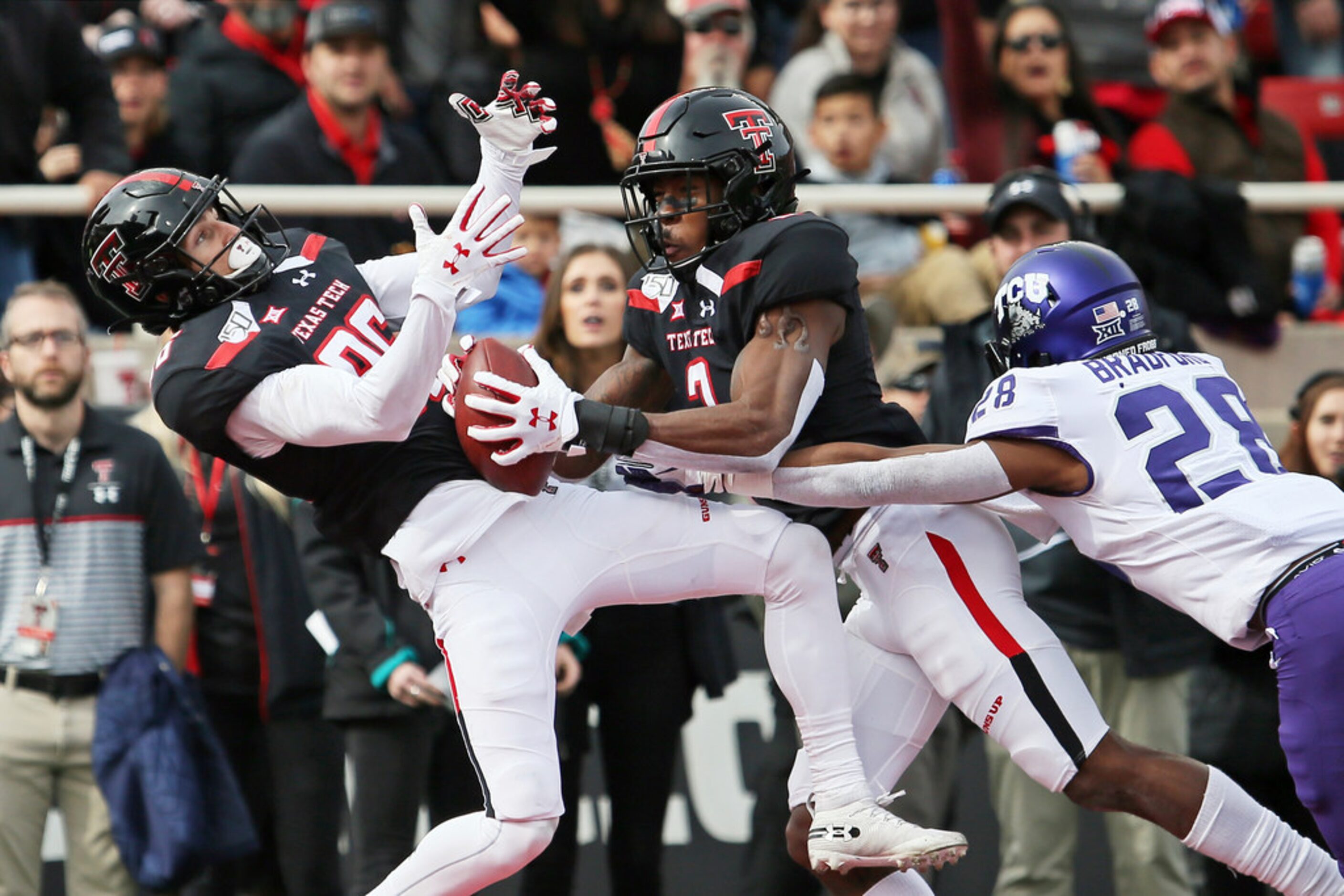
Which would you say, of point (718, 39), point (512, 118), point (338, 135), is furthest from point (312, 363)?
point (718, 39)

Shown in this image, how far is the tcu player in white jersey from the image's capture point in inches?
160

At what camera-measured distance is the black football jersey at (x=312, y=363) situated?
4.11 meters

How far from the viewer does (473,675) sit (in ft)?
13.6

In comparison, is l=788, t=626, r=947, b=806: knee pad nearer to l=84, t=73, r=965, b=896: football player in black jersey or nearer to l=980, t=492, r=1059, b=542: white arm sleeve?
l=84, t=73, r=965, b=896: football player in black jersey

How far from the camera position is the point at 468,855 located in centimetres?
412

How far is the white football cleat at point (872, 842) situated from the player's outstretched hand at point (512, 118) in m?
1.68

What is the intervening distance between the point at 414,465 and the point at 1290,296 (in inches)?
186

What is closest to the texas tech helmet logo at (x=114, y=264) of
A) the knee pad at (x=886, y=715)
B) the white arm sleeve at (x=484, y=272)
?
the white arm sleeve at (x=484, y=272)

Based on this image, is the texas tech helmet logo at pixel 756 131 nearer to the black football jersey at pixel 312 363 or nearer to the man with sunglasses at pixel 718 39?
the black football jersey at pixel 312 363

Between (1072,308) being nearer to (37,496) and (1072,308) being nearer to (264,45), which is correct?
(37,496)

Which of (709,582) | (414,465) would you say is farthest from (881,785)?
(414,465)

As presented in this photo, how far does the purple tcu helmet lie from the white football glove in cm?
132

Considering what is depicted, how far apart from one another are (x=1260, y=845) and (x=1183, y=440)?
3.19 ft

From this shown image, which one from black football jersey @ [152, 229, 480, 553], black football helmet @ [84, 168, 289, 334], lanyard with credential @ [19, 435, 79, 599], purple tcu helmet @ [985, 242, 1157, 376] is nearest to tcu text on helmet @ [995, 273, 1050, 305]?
purple tcu helmet @ [985, 242, 1157, 376]
